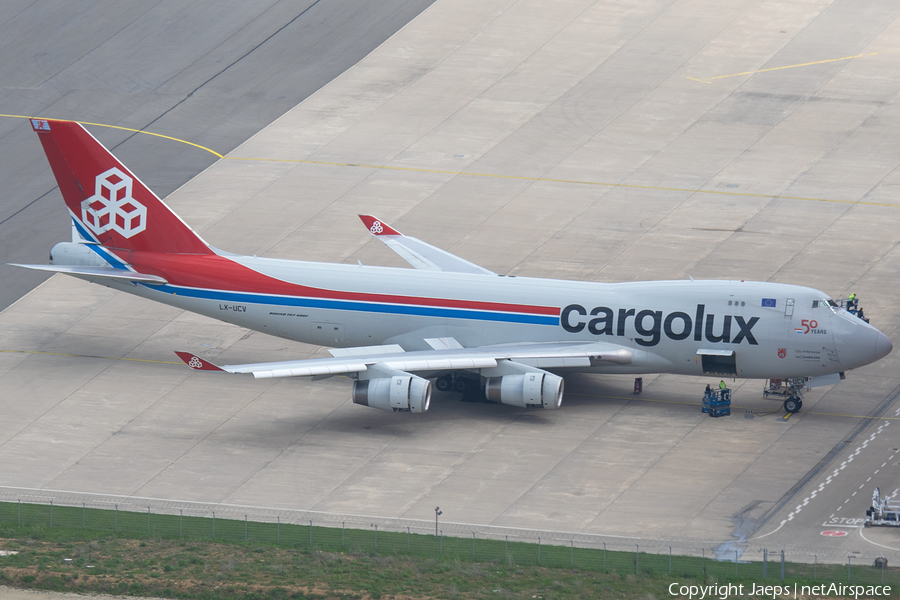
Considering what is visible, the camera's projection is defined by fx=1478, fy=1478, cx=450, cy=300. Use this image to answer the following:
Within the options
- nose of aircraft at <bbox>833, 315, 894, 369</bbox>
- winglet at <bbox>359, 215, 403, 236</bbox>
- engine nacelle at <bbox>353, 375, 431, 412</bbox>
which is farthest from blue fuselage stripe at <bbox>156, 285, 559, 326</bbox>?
nose of aircraft at <bbox>833, 315, 894, 369</bbox>

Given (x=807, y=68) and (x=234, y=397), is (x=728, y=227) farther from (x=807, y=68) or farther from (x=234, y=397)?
(x=234, y=397)

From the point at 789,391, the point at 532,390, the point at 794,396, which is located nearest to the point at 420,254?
the point at 532,390

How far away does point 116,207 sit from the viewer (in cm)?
6894

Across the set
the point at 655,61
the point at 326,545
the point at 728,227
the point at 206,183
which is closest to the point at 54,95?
the point at 206,183

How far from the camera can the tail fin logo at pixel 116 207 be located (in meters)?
68.7

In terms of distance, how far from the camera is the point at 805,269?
7800cm

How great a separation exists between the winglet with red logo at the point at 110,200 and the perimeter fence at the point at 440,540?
15.6m

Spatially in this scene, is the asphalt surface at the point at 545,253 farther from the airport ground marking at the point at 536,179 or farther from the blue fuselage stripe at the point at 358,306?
the blue fuselage stripe at the point at 358,306

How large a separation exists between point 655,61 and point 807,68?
10356 mm

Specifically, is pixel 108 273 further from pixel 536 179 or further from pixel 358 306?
pixel 536 179

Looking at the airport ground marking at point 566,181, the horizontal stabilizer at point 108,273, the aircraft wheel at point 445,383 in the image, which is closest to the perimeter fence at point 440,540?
the aircraft wheel at point 445,383

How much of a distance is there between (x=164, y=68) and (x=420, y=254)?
1564 inches

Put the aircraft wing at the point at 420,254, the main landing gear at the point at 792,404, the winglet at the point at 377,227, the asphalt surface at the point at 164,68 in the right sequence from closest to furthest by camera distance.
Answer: the main landing gear at the point at 792,404 < the aircraft wing at the point at 420,254 < the winglet at the point at 377,227 < the asphalt surface at the point at 164,68

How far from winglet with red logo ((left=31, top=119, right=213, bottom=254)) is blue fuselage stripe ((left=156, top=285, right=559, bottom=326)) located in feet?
7.09
